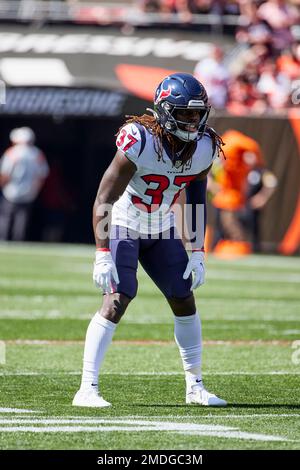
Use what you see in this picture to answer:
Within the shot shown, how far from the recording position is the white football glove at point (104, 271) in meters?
6.43

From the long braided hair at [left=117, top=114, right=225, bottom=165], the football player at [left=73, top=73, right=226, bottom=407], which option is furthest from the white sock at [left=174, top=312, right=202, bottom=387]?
the long braided hair at [left=117, top=114, right=225, bottom=165]

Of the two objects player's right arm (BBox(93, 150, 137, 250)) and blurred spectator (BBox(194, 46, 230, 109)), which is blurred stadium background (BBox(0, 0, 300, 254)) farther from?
player's right arm (BBox(93, 150, 137, 250))

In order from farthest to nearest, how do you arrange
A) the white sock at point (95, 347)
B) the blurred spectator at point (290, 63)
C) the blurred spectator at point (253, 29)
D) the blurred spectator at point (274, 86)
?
the blurred spectator at point (253, 29) < the blurred spectator at point (274, 86) < the blurred spectator at point (290, 63) < the white sock at point (95, 347)

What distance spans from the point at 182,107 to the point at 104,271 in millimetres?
945

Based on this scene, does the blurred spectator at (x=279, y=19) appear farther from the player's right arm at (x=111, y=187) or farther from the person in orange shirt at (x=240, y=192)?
the player's right arm at (x=111, y=187)

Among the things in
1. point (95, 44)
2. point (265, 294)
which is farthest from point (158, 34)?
point (265, 294)

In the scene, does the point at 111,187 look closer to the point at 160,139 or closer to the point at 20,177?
the point at 160,139

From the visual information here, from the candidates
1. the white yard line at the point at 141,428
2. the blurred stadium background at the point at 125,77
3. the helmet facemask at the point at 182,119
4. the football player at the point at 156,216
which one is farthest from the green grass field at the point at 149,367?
the blurred stadium background at the point at 125,77

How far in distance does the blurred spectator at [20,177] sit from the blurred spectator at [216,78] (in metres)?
3.39

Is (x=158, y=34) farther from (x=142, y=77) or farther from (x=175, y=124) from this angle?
(x=175, y=124)

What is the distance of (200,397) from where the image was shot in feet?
22.1

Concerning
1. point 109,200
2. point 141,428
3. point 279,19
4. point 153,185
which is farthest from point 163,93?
point 279,19

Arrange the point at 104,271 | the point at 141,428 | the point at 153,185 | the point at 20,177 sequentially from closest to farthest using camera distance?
the point at 141,428
the point at 104,271
the point at 153,185
the point at 20,177

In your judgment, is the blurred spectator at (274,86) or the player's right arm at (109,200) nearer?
the player's right arm at (109,200)
